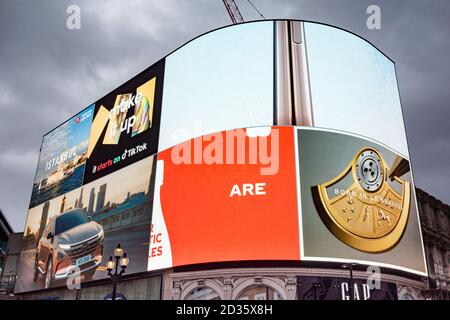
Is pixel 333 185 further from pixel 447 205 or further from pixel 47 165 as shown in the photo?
pixel 47 165

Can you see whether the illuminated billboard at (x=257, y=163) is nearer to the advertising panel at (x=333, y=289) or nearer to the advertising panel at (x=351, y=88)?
the advertising panel at (x=351, y=88)

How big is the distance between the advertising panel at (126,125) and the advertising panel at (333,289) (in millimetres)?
14956

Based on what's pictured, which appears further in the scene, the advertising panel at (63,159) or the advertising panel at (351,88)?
the advertising panel at (63,159)

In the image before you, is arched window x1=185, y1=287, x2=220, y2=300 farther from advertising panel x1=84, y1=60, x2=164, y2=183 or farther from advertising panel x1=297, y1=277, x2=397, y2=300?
advertising panel x1=84, y1=60, x2=164, y2=183

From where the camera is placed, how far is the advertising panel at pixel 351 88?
30562 millimetres

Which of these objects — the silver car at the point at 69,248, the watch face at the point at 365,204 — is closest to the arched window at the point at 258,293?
the watch face at the point at 365,204

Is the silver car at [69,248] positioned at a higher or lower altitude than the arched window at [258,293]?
higher

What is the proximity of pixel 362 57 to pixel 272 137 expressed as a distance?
439 inches

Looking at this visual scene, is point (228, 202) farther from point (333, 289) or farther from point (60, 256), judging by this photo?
point (60, 256)

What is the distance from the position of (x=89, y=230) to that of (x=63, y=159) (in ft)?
37.6

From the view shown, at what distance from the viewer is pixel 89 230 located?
123ft

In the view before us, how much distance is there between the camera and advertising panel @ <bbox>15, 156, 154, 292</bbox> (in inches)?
1286

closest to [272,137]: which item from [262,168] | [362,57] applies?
[262,168]

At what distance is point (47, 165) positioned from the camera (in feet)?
160
